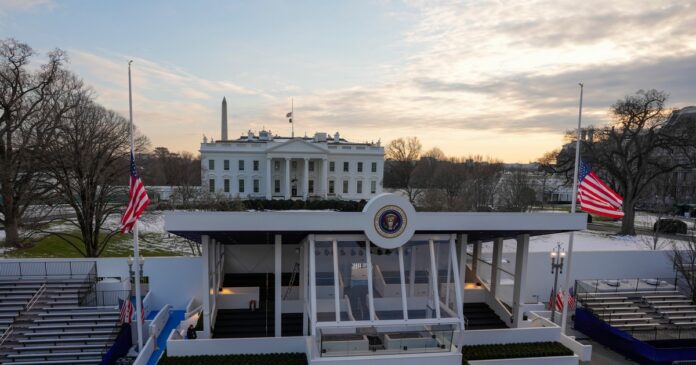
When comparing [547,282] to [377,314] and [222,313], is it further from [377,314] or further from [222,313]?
[222,313]

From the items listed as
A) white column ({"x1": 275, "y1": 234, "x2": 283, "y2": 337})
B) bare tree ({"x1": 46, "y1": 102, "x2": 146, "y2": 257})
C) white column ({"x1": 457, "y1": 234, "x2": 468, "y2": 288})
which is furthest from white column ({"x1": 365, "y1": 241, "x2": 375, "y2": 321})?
bare tree ({"x1": 46, "y1": 102, "x2": 146, "y2": 257})

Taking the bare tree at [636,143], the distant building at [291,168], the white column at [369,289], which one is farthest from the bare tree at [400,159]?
the white column at [369,289]

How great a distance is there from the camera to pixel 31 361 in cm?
1266

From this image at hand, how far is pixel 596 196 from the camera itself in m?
13.0

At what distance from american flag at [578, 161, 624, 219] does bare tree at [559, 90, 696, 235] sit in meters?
25.5

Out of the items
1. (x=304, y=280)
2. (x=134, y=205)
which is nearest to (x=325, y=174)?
(x=304, y=280)

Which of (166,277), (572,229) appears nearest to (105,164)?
(166,277)

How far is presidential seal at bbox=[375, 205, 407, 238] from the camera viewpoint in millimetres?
11328

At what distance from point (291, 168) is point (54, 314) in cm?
4463

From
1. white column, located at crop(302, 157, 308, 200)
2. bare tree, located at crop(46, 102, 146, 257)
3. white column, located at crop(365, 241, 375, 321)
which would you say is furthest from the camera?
white column, located at crop(302, 157, 308, 200)

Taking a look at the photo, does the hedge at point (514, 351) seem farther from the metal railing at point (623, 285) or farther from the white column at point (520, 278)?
the metal railing at point (623, 285)

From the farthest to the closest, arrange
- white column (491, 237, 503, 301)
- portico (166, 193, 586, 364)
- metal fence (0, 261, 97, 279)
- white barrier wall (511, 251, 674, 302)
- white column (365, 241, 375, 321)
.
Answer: white barrier wall (511, 251, 674, 302), metal fence (0, 261, 97, 279), white column (491, 237, 503, 301), white column (365, 241, 375, 321), portico (166, 193, 586, 364)

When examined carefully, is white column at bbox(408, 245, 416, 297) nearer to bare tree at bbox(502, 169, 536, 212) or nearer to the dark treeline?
the dark treeline

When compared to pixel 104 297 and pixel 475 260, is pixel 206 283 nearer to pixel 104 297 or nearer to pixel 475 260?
pixel 104 297
